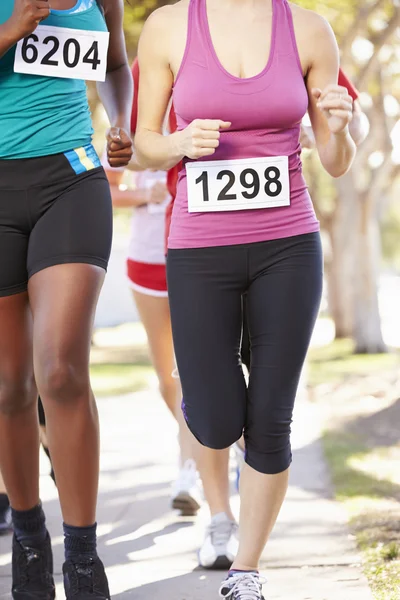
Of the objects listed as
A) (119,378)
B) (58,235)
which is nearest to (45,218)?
(58,235)

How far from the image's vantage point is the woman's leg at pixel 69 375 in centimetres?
327

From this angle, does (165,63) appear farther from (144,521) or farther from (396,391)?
(396,391)

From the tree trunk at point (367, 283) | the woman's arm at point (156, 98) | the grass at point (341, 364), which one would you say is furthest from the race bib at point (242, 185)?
the tree trunk at point (367, 283)

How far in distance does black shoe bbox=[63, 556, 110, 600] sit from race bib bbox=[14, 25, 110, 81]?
1499 mm

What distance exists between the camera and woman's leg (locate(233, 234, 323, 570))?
3340 mm

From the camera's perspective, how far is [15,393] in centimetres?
354

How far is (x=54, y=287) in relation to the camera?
10.8 feet

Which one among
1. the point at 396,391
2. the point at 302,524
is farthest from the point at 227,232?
the point at 396,391

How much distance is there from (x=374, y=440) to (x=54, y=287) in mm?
4896

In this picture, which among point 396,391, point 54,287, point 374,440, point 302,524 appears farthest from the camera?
point 396,391

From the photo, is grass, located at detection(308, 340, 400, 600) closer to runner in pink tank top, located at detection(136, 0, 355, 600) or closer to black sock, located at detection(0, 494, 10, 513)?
runner in pink tank top, located at detection(136, 0, 355, 600)

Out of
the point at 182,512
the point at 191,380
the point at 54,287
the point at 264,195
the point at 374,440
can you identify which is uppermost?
the point at 264,195

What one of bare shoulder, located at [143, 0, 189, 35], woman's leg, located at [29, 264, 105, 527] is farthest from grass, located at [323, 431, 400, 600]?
bare shoulder, located at [143, 0, 189, 35]

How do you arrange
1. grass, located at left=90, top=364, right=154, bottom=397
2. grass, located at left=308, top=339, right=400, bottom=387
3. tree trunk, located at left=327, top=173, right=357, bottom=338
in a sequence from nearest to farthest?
grass, located at left=90, top=364, right=154, bottom=397, grass, located at left=308, top=339, right=400, bottom=387, tree trunk, located at left=327, top=173, right=357, bottom=338
